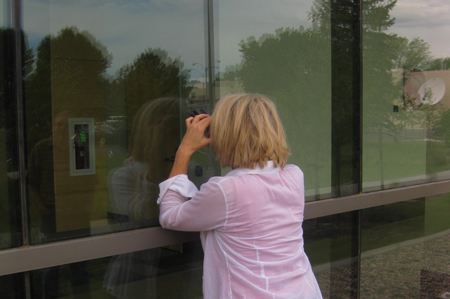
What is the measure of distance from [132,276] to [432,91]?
135 inches

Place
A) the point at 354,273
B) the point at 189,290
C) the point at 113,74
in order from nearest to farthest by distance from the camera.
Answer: the point at 113,74 < the point at 189,290 < the point at 354,273

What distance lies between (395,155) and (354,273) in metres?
1.10

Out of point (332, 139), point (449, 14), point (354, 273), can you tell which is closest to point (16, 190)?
point (332, 139)

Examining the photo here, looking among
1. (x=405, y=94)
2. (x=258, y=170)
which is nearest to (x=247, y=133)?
(x=258, y=170)

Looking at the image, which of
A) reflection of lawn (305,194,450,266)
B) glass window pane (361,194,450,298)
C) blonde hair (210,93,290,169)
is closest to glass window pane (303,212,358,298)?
reflection of lawn (305,194,450,266)

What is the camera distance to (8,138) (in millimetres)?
2441

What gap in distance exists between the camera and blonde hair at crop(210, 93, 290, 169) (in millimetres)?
2197

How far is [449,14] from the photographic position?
5.09 meters

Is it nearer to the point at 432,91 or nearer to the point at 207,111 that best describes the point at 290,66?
the point at 207,111

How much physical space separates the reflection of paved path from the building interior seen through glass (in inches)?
0.6

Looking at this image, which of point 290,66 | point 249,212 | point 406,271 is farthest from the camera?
point 406,271

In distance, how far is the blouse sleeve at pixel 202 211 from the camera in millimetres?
2111

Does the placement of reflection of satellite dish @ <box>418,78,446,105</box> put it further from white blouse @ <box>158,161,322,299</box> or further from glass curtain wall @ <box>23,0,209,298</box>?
white blouse @ <box>158,161,322,299</box>

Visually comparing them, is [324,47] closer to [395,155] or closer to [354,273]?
[395,155]
